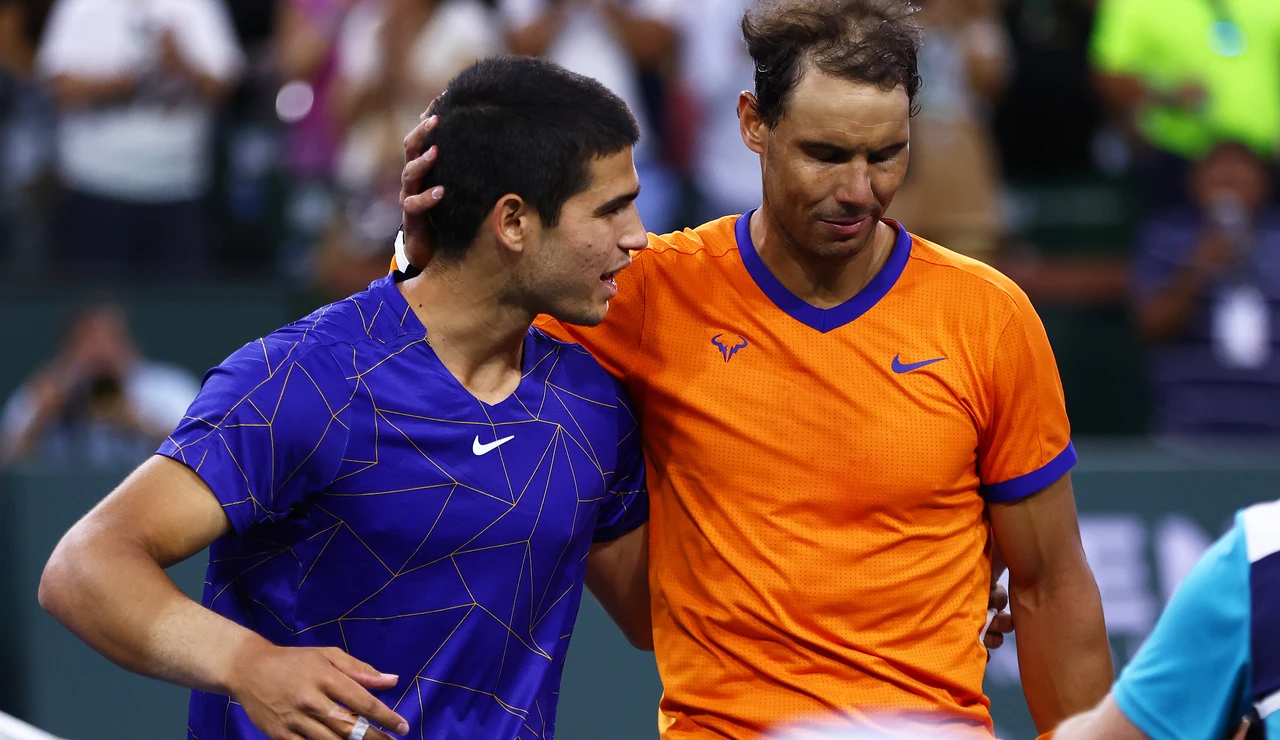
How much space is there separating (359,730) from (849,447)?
1.08 meters

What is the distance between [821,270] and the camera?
3.14 metres

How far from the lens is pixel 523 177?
9.57 ft

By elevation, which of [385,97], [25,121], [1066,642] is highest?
[25,121]

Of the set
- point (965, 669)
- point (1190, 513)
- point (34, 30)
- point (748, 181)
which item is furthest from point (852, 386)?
point (34, 30)

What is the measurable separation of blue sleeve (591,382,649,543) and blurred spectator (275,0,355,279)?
4.40m

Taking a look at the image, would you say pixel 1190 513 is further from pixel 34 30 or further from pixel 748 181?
pixel 34 30

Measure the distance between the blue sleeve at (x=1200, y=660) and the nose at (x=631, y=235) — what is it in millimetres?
1298

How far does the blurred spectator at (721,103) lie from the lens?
7121 millimetres

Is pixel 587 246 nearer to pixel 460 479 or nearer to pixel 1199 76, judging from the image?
pixel 460 479

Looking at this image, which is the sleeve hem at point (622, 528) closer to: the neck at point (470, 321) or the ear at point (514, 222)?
the neck at point (470, 321)

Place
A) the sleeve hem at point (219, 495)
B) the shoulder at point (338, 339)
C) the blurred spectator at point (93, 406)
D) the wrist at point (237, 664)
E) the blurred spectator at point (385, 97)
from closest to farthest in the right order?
the wrist at point (237, 664), the sleeve hem at point (219, 495), the shoulder at point (338, 339), the blurred spectator at point (93, 406), the blurred spectator at point (385, 97)

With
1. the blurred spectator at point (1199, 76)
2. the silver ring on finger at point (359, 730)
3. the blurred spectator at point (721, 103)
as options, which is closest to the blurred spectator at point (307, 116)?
the blurred spectator at point (721, 103)

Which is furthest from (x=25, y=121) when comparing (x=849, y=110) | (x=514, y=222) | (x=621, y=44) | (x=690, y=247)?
(x=849, y=110)

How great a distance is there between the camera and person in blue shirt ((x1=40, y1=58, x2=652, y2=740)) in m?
2.70
